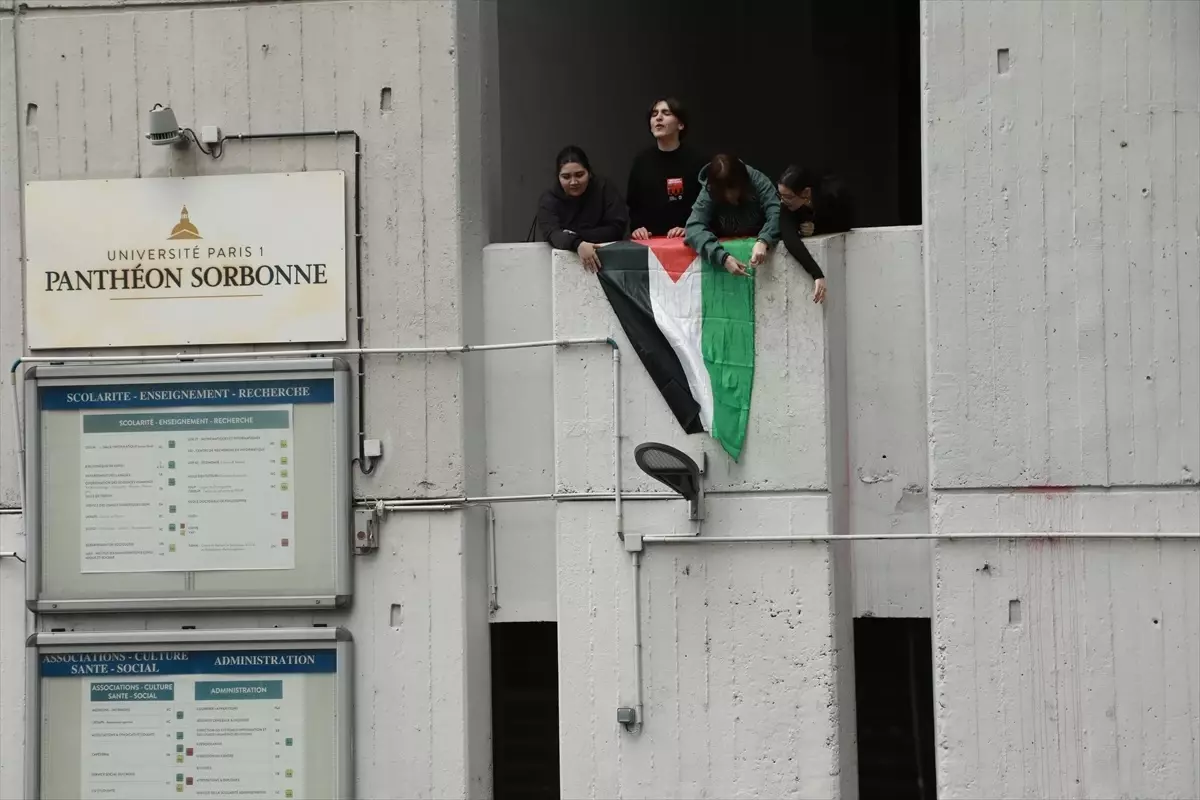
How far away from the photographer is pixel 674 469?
7113mm

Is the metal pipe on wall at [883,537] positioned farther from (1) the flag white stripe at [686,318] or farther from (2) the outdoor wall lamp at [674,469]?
(1) the flag white stripe at [686,318]

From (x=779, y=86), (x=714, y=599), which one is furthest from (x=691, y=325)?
(x=779, y=86)

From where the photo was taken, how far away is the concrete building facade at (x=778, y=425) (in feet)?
23.4

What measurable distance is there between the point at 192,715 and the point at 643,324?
11.2 feet

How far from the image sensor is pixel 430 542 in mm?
7684

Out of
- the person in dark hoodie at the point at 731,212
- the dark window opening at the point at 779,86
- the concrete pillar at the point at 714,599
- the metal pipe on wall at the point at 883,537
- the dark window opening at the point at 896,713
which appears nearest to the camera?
the metal pipe on wall at the point at 883,537

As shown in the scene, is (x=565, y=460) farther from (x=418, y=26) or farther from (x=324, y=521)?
(x=418, y=26)

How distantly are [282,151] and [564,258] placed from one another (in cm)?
178

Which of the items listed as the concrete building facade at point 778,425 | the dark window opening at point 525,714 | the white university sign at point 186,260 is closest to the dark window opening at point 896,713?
the concrete building facade at point 778,425

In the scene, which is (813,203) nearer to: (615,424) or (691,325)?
(691,325)

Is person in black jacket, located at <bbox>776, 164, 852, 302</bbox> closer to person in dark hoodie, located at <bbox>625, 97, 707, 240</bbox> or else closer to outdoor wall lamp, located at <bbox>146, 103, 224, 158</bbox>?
person in dark hoodie, located at <bbox>625, 97, 707, 240</bbox>

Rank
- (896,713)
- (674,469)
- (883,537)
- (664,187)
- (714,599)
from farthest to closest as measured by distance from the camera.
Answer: (896,713) < (664,187) < (714,599) < (883,537) < (674,469)

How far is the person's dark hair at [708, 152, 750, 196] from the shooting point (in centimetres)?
753

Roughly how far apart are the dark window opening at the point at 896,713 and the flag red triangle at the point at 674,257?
9.56 ft
